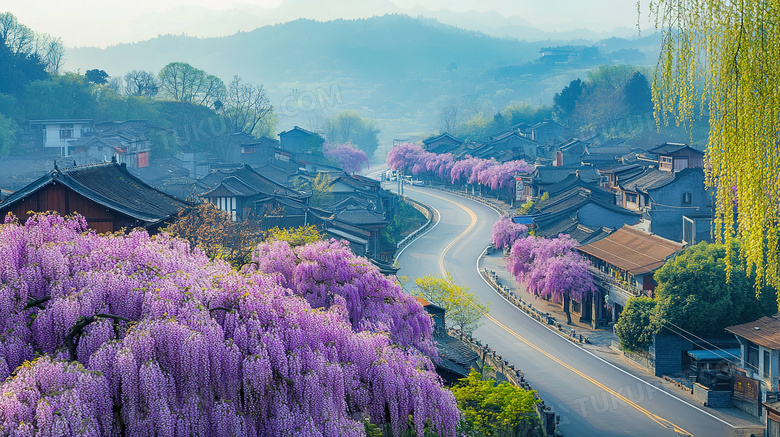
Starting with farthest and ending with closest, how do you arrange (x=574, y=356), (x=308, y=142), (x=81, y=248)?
(x=308, y=142)
(x=574, y=356)
(x=81, y=248)

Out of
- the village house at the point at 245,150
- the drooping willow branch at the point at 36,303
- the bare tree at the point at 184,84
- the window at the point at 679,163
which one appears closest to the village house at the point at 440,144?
the bare tree at the point at 184,84

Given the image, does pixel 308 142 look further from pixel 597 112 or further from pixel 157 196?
pixel 157 196

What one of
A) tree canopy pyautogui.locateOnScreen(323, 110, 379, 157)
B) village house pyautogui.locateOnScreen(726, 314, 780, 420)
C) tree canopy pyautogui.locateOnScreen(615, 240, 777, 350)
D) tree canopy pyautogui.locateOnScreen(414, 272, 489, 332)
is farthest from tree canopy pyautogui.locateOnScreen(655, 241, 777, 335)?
tree canopy pyautogui.locateOnScreen(323, 110, 379, 157)

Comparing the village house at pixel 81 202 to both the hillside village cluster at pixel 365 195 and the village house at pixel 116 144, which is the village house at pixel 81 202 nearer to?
the hillside village cluster at pixel 365 195

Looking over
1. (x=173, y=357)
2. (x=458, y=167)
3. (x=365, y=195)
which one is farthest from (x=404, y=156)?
(x=173, y=357)

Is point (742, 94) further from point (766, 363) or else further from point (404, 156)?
point (404, 156)

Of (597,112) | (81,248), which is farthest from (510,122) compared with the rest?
(81,248)

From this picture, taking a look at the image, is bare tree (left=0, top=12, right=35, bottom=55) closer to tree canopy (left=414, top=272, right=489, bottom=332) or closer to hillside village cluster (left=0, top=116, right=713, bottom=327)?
hillside village cluster (left=0, top=116, right=713, bottom=327)
